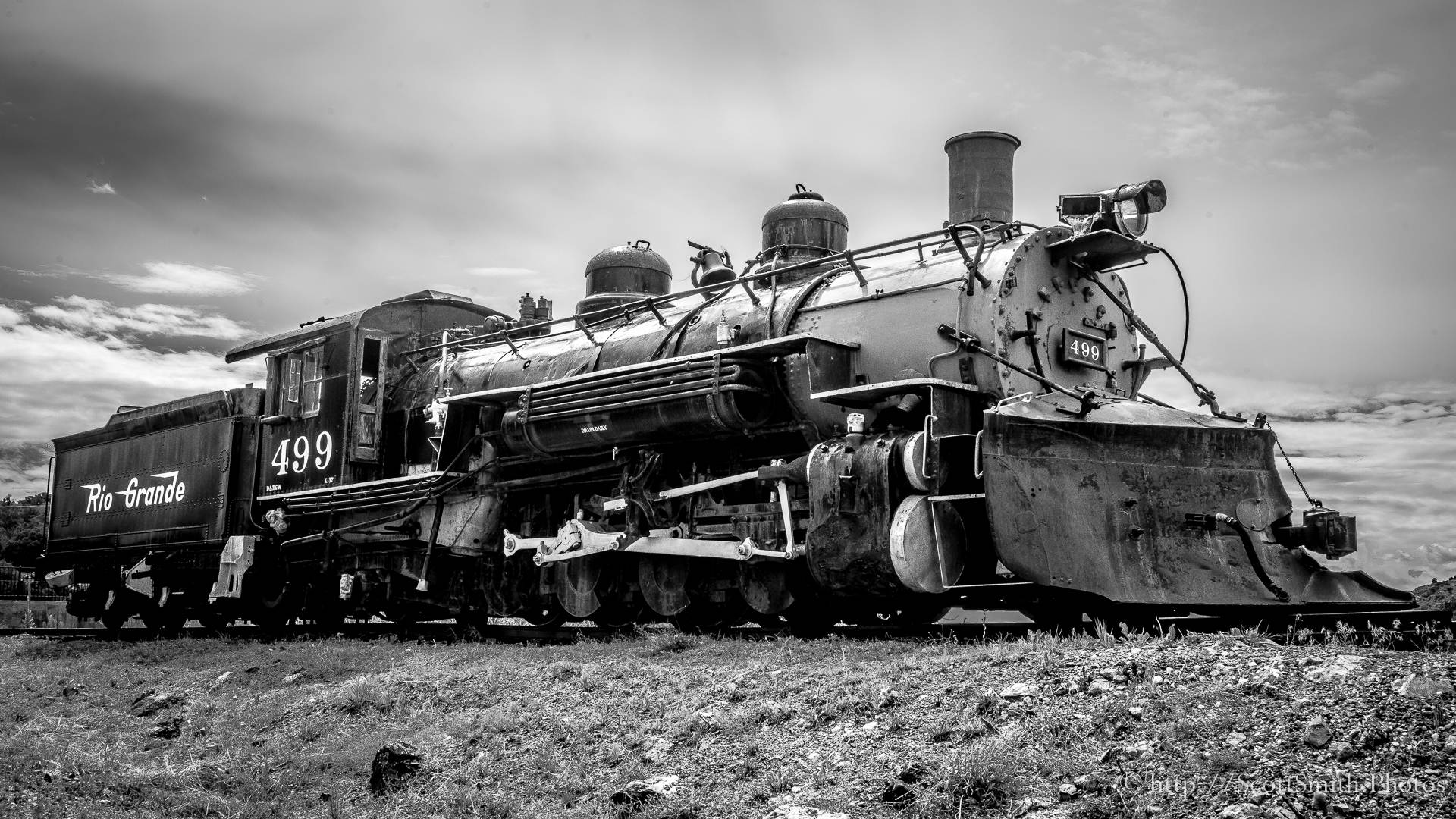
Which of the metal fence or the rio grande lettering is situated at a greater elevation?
the rio grande lettering

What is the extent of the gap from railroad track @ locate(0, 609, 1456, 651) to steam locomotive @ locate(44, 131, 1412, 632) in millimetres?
217

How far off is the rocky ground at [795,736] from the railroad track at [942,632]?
1.27 ft

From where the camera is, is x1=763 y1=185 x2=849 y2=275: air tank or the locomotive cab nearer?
x1=763 y1=185 x2=849 y2=275: air tank

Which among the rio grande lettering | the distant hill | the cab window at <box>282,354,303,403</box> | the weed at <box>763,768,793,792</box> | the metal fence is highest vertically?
the cab window at <box>282,354,303,403</box>

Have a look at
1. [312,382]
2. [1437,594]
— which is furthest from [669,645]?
[312,382]

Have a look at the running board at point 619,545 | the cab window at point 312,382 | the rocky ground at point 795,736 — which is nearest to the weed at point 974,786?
the rocky ground at point 795,736

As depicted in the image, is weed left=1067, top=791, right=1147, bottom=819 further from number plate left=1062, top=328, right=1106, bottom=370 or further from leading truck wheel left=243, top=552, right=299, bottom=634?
leading truck wheel left=243, top=552, right=299, bottom=634

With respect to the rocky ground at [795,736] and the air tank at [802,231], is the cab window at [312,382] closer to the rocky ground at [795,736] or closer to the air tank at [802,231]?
the rocky ground at [795,736]

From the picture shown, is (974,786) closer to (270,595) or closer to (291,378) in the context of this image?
(291,378)

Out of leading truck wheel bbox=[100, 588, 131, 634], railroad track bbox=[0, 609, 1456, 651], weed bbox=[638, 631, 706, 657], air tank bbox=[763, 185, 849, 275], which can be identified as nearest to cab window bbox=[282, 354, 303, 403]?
railroad track bbox=[0, 609, 1456, 651]

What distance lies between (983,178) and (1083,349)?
232 centimetres

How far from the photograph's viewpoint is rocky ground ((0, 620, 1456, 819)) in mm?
3895

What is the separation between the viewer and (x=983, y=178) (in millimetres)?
10328

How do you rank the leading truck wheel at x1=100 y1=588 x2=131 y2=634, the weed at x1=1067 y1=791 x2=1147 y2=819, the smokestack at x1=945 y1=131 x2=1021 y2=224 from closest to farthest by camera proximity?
1. the weed at x1=1067 y1=791 x2=1147 y2=819
2. the smokestack at x1=945 y1=131 x2=1021 y2=224
3. the leading truck wheel at x1=100 y1=588 x2=131 y2=634
